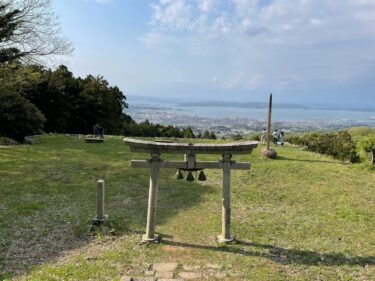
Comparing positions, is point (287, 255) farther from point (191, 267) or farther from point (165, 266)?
point (165, 266)

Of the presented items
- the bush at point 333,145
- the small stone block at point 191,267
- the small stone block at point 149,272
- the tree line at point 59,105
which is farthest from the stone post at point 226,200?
the tree line at point 59,105

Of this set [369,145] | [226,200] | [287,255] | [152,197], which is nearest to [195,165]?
[226,200]

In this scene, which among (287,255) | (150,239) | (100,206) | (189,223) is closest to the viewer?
(287,255)

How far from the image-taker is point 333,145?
22.8m

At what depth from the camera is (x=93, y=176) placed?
47.8 ft

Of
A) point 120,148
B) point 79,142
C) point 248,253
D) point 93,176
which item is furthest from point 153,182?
point 79,142

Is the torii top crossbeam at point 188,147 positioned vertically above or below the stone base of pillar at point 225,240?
above

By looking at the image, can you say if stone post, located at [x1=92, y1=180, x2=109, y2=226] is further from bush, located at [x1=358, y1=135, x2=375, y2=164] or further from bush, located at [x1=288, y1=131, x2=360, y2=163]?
bush, located at [x1=288, y1=131, x2=360, y2=163]

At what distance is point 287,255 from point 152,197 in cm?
307

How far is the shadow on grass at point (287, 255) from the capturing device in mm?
7586

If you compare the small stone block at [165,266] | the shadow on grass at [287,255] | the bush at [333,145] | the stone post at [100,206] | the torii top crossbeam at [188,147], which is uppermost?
the torii top crossbeam at [188,147]

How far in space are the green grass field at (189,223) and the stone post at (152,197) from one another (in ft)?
0.87

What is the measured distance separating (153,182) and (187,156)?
0.93 metres

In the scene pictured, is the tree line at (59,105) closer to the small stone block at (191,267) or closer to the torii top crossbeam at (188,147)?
the torii top crossbeam at (188,147)
